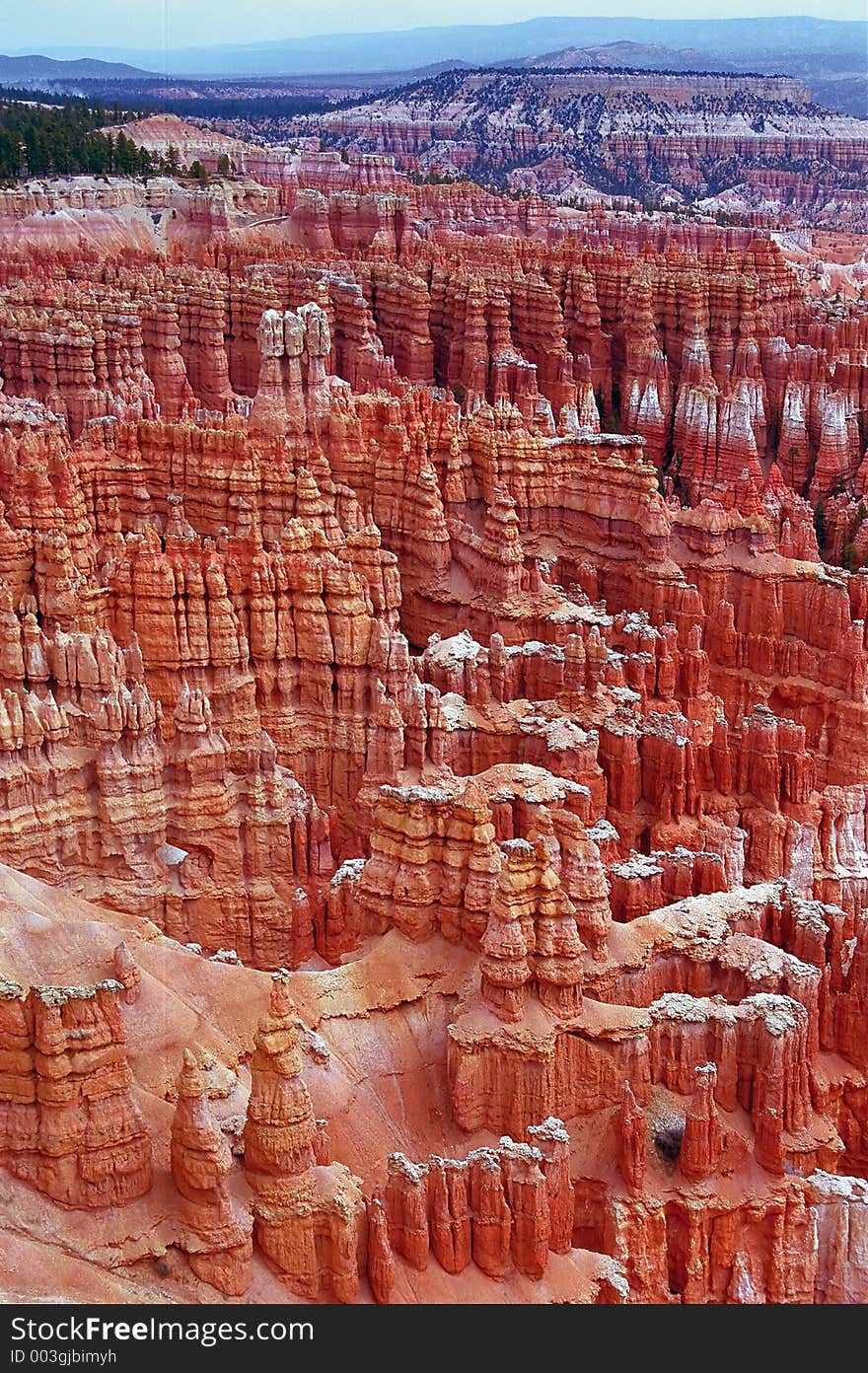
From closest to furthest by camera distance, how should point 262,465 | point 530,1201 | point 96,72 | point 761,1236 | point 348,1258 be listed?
point 348,1258 → point 530,1201 → point 761,1236 → point 262,465 → point 96,72

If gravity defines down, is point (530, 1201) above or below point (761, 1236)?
above

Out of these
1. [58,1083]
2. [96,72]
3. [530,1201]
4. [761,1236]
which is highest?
[96,72]

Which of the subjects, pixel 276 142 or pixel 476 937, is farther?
pixel 276 142

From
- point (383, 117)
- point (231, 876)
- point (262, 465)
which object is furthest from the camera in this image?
point (383, 117)

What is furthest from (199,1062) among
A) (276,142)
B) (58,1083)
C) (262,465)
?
(276,142)

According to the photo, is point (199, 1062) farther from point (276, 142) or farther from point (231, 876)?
point (276, 142)

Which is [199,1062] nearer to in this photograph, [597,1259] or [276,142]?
[597,1259]
